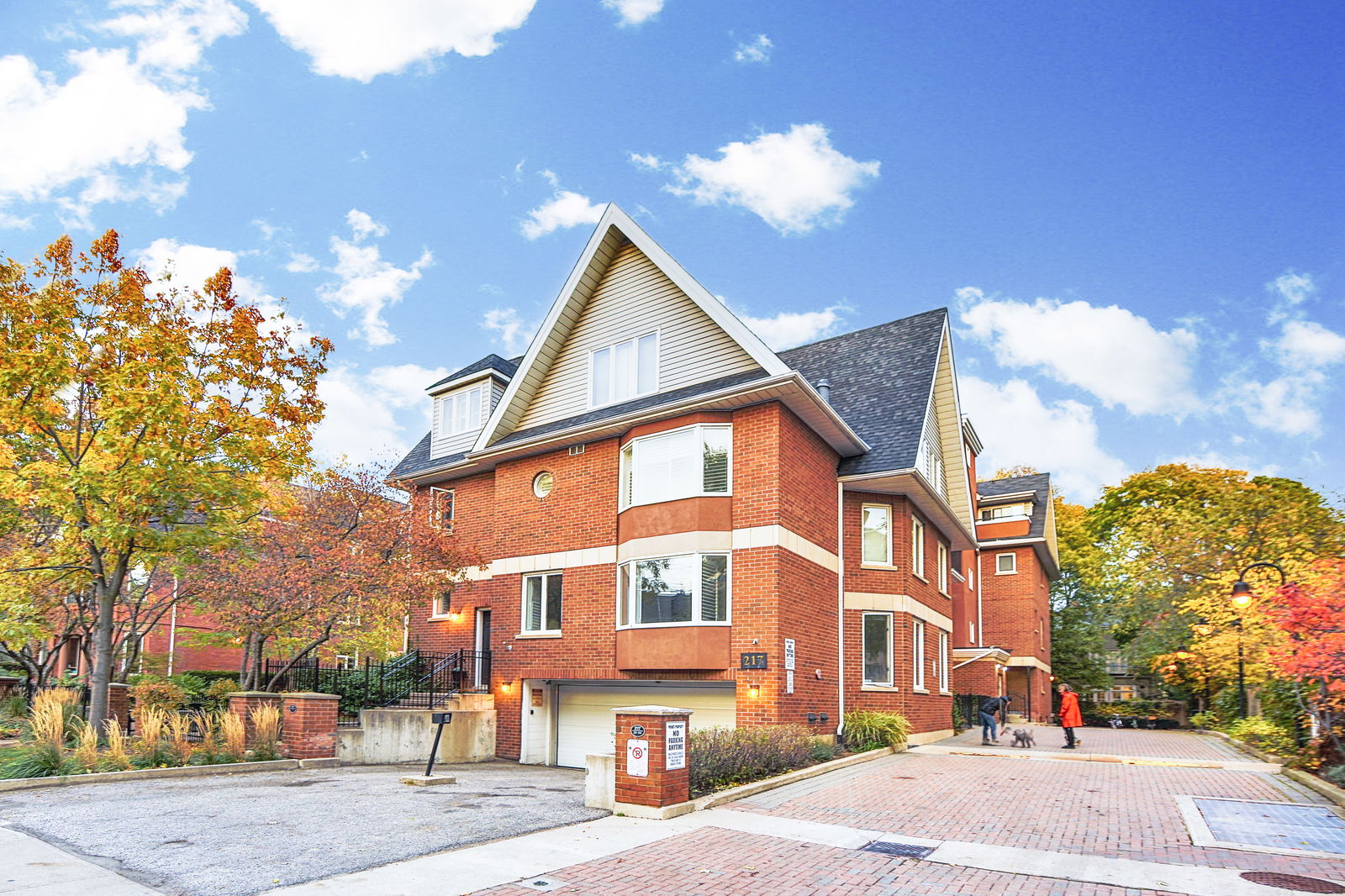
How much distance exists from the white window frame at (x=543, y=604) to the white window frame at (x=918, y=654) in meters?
8.49

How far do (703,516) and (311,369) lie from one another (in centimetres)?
844

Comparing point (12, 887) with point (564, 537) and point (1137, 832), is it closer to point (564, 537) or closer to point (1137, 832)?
point (1137, 832)

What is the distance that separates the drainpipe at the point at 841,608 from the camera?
64.9ft

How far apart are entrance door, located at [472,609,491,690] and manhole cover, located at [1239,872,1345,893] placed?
684 inches

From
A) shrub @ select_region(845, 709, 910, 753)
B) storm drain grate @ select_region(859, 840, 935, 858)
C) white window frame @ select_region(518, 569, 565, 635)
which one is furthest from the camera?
white window frame @ select_region(518, 569, 565, 635)

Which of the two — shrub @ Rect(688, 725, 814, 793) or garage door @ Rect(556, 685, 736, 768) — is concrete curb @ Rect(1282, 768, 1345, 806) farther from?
garage door @ Rect(556, 685, 736, 768)

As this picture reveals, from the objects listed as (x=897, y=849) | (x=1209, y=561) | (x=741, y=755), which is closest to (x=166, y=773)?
(x=741, y=755)

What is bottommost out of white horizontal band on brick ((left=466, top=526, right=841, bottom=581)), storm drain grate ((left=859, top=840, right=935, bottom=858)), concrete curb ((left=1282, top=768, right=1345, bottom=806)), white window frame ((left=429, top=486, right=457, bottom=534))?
concrete curb ((left=1282, top=768, right=1345, bottom=806))

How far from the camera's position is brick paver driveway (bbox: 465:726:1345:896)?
27.7 ft

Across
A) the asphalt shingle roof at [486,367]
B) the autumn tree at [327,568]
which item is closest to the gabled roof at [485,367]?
the asphalt shingle roof at [486,367]

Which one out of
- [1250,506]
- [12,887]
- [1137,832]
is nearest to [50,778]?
[12,887]

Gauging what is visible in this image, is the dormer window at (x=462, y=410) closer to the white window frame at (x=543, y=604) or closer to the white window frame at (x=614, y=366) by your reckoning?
the white window frame at (x=614, y=366)

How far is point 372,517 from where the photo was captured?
19.6m

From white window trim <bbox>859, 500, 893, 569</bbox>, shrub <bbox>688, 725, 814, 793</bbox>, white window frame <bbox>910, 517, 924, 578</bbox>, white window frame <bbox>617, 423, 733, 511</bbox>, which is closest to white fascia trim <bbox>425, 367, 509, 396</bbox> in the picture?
white window frame <bbox>617, 423, 733, 511</bbox>
